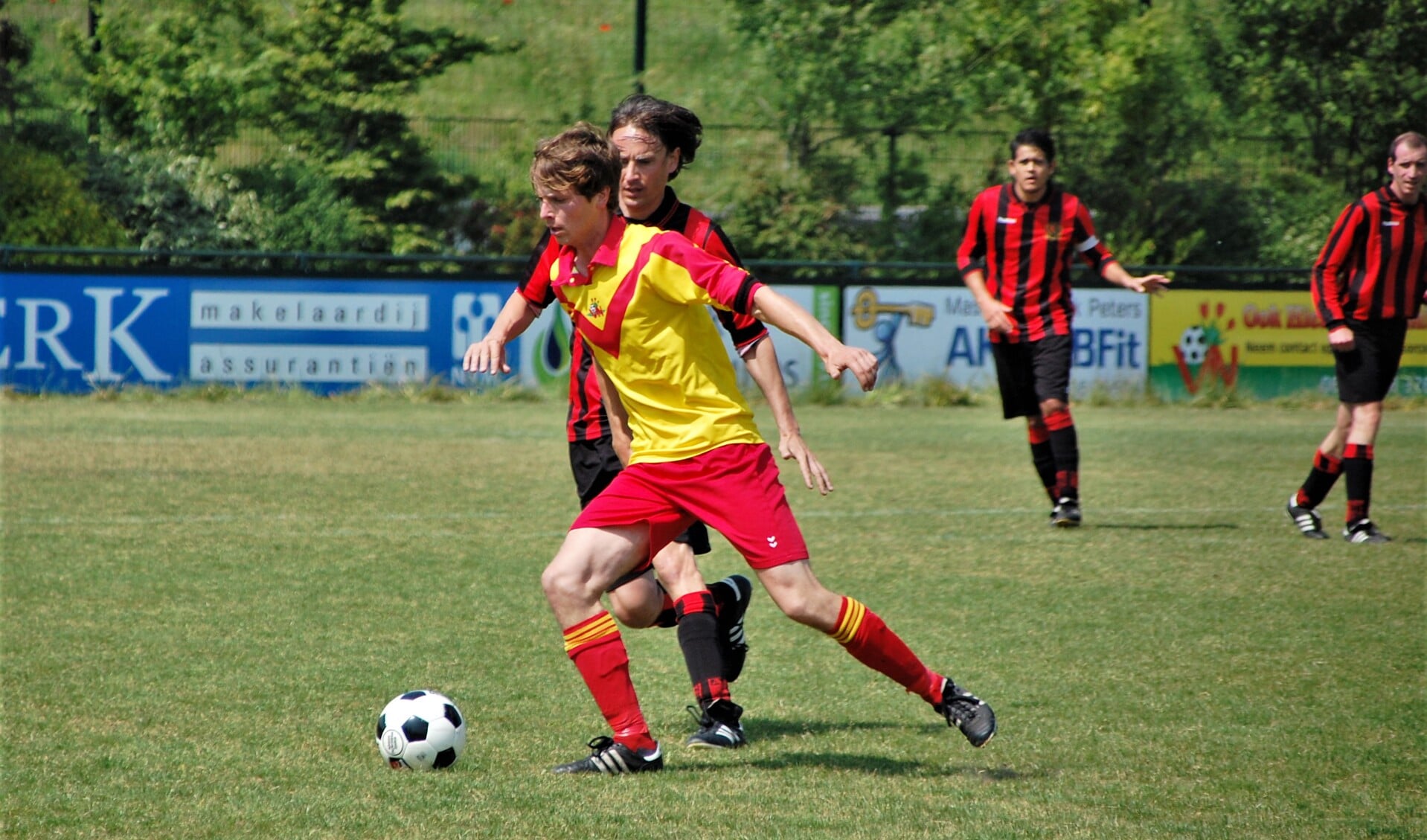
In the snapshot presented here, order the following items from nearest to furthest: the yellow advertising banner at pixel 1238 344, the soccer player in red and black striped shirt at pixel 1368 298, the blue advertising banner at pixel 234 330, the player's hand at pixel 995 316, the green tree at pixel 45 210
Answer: the soccer player in red and black striped shirt at pixel 1368 298
the player's hand at pixel 995 316
the blue advertising banner at pixel 234 330
the yellow advertising banner at pixel 1238 344
the green tree at pixel 45 210

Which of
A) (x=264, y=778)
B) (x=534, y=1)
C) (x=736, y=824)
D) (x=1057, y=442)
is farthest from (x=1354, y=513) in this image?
(x=534, y=1)

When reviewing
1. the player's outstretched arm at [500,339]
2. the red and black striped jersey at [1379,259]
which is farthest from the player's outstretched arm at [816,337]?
the red and black striped jersey at [1379,259]

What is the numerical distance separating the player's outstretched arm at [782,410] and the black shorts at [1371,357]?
494 centimetres

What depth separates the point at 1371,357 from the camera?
8070mm

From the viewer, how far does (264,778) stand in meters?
3.89

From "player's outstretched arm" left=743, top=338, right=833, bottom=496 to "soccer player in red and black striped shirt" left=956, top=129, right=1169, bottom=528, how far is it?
4.46 metres

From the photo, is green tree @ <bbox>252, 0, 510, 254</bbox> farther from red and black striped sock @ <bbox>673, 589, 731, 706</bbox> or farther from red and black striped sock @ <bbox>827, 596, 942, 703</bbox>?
red and black striped sock @ <bbox>827, 596, 942, 703</bbox>

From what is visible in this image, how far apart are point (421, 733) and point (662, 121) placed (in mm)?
1879

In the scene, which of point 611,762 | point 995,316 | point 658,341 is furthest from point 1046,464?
point 611,762

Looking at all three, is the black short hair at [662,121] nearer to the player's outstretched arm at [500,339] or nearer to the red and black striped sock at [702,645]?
the player's outstretched arm at [500,339]

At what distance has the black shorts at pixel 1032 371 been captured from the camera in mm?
8555

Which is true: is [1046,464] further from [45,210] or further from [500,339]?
[45,210]

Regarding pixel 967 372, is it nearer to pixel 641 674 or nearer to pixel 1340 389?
pixel 1340 389

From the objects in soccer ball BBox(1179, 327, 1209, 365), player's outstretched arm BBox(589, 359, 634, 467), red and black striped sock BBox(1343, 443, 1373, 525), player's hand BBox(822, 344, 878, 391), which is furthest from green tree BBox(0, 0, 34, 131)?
player's hand BBox(822, 344, 878, 391)
